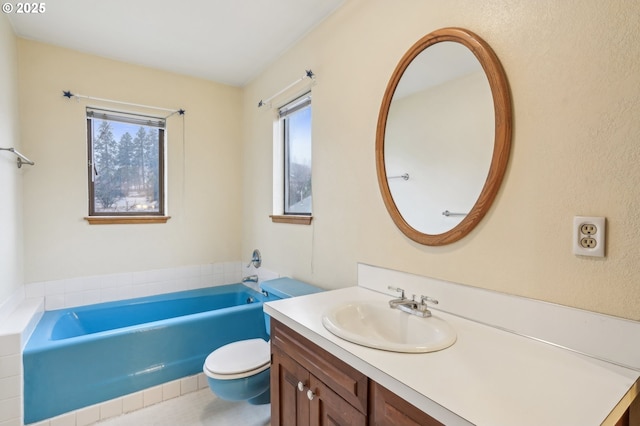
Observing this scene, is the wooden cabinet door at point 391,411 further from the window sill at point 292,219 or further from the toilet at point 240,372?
the window sill at point 292,219

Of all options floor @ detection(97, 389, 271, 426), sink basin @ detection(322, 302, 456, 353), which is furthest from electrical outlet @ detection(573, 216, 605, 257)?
floor @ detection(97, 389, 271, 426)

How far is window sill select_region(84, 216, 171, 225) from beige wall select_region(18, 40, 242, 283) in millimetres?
→ 43

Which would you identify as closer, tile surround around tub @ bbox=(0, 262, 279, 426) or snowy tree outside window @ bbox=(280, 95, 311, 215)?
tile surround around tub @ bbox=(0, 262, 279, 426)

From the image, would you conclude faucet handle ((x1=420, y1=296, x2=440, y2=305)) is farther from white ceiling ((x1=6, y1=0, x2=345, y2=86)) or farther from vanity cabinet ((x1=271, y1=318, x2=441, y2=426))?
white ceiling ((x1=6, y1=0, x2=345, y2=86))

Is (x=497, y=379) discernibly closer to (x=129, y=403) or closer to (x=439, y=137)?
(x=439, y=137)

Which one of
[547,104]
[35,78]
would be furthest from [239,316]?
[35,78]

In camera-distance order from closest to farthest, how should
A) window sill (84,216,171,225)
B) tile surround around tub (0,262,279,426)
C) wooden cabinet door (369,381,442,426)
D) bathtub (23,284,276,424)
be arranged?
wooden cabinet door (369,381,442,426) → tile surround around tub (0,262,279,426) → bathtub (23,284,276,424) → window sill (84,216,171,225)

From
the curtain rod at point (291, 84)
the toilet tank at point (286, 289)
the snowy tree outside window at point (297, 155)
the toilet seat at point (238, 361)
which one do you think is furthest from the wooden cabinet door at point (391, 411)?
the curtain rod at point (291, 84)

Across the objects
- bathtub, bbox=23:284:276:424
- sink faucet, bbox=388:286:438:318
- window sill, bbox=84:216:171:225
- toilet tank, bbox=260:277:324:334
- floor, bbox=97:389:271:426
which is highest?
window sill, bbox=84:216:171:225

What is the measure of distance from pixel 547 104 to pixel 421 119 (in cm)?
51

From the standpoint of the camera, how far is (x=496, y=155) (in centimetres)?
112

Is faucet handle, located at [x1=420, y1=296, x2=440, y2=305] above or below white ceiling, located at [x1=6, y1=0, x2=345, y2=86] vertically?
below

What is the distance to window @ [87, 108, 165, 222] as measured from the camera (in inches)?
106

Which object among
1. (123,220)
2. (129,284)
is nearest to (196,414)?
(129,284)
